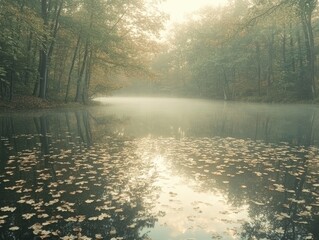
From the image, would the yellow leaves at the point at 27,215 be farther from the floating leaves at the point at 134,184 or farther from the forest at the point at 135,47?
the forest at the point at 135,47

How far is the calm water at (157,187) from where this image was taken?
21.7 feet

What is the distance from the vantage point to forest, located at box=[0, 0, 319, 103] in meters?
22.1

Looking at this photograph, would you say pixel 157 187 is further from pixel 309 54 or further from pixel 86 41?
pixel 309 54

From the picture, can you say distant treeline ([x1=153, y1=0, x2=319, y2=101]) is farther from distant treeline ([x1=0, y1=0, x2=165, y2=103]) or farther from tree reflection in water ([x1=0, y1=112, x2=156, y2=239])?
tree reflection in water ([x1=0, y1=112, x2=156, y2=239])

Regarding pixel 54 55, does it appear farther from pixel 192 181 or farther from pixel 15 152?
pixel 192 181

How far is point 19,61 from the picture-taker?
29.7m

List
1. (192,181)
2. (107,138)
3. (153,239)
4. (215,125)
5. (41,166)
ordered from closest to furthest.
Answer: (153,239)
(192,181)
(41,166)
(107,138)
(215,125)

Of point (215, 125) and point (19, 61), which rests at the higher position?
point (19, 61)

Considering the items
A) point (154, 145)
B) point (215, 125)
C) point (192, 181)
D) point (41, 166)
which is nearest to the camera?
point (192, 181)

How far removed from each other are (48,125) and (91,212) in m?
16.3

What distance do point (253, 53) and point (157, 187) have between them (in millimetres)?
59740

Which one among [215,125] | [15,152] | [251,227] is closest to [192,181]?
[251,227]

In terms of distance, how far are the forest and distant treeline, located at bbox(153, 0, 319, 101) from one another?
148 millimetres

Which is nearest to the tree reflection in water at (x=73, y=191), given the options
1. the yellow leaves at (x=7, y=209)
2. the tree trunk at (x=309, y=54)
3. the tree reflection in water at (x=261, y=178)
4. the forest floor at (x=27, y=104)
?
the yellow leaves at (x=7, y=209)
